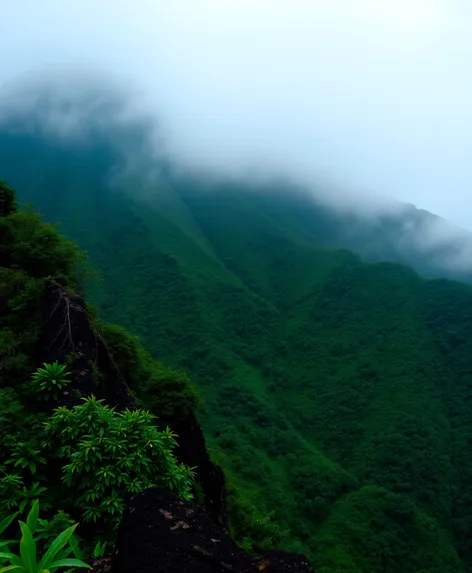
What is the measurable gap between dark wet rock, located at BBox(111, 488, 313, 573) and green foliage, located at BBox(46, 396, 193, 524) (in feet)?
4.98

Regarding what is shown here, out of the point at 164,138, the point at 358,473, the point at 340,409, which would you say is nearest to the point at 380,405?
the point at 340,409

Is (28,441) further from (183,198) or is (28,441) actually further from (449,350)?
(183,198)

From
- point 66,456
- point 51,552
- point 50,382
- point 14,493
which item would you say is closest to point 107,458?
point 66,456

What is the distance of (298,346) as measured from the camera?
8781 cm

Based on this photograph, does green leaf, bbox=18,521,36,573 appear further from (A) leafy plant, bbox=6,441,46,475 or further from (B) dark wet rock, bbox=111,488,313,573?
(A) leafy plant, bbox=6,441,46,475

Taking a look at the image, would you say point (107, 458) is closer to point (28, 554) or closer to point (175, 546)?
point (175, 546)

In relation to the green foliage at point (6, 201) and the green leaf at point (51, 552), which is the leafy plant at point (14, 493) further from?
the green foliage at point (6, 201)

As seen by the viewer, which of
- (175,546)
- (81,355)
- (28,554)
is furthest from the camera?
(81,355)

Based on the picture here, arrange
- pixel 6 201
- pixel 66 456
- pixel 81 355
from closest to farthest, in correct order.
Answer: pixel 66 456, pixel 81 355, pixel 6 201

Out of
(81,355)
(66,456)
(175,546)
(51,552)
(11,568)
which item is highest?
(175,546)

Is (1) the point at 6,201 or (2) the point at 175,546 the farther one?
(1) the point at 6,201

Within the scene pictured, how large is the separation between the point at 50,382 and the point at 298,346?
81083 mm

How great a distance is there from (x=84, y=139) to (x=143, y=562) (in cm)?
15770

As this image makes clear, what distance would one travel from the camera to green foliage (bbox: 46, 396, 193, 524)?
6801 mm
